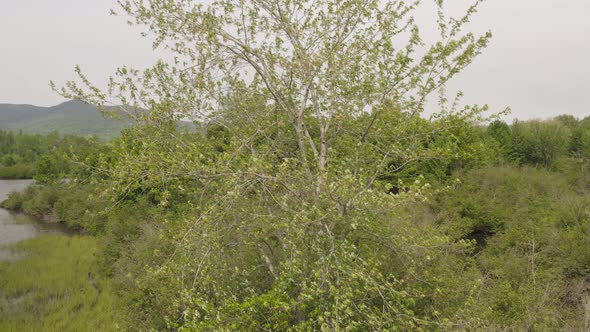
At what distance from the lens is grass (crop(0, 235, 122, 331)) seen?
40.4 feet

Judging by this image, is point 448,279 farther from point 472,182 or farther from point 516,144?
point 516,144

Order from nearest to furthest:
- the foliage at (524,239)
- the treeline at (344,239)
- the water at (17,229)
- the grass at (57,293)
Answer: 1. the treeline at (344,239)
2. the foliage at (524,239)
3. the grass at (57,293)
4. the water at (17,229)

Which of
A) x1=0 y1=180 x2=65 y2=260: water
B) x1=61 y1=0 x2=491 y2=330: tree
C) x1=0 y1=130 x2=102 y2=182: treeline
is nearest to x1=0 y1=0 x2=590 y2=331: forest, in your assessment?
x1=61 y1=0 x2=491 y2=330: tree

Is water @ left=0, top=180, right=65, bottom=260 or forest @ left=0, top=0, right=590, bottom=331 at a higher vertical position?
forest @ left=0, top=0, right=590, bottom=331

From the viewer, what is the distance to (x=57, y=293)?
15.3 metres

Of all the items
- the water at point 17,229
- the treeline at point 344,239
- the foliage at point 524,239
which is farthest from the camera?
the water at point 17,229

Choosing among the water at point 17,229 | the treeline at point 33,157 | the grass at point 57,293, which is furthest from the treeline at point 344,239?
the treeline at point 33,157

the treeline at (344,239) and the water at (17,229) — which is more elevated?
the treeline at (344,239)

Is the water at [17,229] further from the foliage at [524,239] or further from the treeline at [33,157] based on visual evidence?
the foliage at [524,239]

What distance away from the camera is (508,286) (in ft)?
34.0

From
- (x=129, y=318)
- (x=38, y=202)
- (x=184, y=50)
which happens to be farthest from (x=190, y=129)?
(x=38, y=202)

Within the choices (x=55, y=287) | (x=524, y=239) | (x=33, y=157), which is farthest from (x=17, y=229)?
(x=33, y=157)

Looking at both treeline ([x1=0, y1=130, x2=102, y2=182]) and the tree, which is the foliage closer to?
the tree

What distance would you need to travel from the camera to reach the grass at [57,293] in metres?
12.3
